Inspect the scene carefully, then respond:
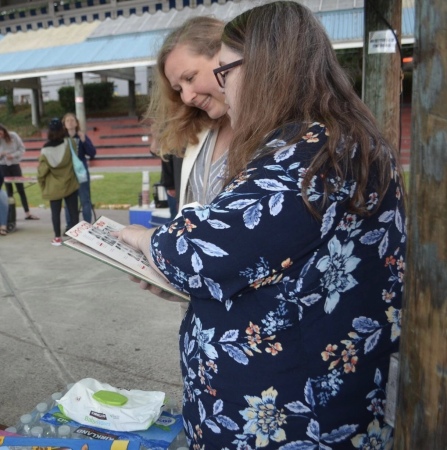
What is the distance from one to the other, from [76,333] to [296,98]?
341 cm

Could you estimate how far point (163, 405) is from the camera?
2119 millimetres

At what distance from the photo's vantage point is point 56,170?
7297 mm

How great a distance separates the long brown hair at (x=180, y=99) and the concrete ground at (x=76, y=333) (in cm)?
168

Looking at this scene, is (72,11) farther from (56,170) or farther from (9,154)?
(56,170)

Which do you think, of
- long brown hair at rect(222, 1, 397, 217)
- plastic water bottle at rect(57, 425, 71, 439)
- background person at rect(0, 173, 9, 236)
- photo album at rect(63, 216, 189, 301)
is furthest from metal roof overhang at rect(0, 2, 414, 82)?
long brown hair at rect(222, 1, 397, 217)

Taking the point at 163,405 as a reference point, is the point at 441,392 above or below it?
above

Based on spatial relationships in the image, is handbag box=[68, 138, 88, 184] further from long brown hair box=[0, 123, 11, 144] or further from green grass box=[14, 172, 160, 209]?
green grass box=[14, 172, 160, 209]

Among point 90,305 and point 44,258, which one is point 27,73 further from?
point 90,305

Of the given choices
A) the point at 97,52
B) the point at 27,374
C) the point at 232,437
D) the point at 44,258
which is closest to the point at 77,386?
the point at 232,437

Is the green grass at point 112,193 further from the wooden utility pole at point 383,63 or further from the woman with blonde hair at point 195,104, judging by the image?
the woman with blonde hair at point 195,104

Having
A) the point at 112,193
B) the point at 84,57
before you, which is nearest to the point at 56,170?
the point at 84,57

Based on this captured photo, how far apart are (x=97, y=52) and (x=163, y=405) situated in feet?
33.7

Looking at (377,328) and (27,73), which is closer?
(377,328)

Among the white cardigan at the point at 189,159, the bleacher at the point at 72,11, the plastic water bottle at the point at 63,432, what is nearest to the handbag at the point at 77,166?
the bleacher at the point at 72,11
